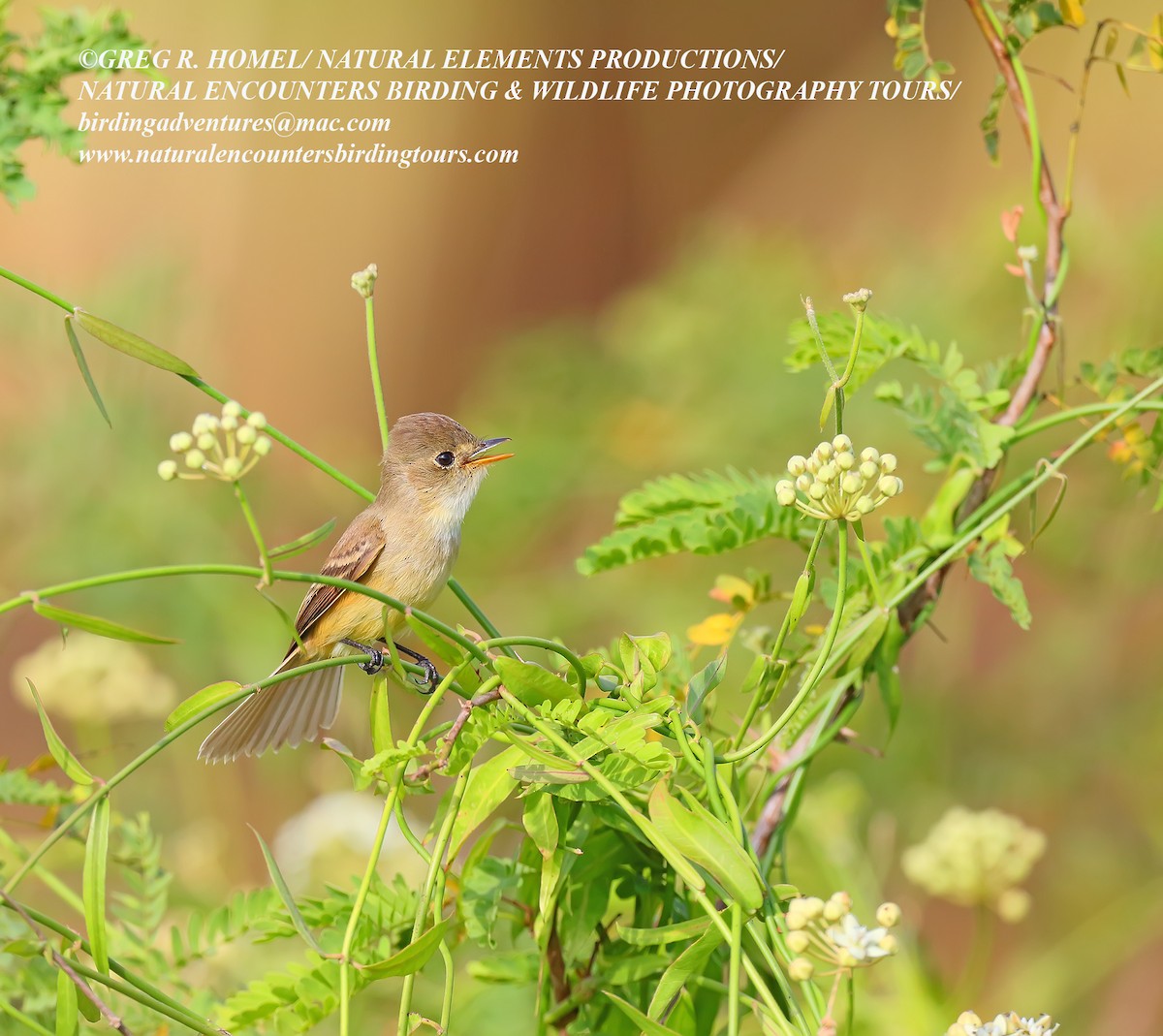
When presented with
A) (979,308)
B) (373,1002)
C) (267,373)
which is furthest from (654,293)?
(267,373)

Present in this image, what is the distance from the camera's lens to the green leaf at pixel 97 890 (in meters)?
1.17

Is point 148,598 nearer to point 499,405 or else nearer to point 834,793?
point 499,405

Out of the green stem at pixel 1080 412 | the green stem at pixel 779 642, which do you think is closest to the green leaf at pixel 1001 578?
the green stem at pixel 1080 412

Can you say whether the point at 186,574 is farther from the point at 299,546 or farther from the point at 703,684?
the point at 703,684

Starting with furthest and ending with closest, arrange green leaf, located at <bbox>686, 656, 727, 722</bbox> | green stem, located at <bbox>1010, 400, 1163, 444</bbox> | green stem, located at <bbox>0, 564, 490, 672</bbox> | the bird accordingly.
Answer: the bird
green stem, located at <bbox>1010, 400, 1163, 444</bbox>
green leaf, located at <bbox>686, 656, 727, 722</bbox>
green stem, located at <bbox>0, 564, 490, 672</bbox>

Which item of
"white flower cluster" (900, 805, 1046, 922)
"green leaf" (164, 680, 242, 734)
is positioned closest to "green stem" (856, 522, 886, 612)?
"green leaf" (164, 680, 242, 734)

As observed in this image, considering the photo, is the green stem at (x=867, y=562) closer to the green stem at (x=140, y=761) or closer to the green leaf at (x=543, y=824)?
the green leaf at (x=543, y=824)

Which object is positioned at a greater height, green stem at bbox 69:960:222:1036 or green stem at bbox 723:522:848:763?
green stem at bbox 723:522:848:763

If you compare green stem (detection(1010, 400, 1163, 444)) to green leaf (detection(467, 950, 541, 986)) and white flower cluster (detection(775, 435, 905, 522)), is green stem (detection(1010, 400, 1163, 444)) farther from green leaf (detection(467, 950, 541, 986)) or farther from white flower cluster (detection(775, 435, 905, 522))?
green leaf (detection(467, 950, 541, 986))

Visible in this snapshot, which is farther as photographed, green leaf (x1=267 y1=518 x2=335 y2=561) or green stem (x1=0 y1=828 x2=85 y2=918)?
green stem (x1=0 y1=828 x2=85 y2=918)

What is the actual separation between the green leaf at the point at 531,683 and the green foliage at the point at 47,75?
35.9 inches

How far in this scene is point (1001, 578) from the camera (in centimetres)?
162

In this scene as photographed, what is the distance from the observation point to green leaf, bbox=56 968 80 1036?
1192 millimetres

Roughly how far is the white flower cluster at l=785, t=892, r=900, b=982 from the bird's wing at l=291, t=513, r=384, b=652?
1.78 meters
